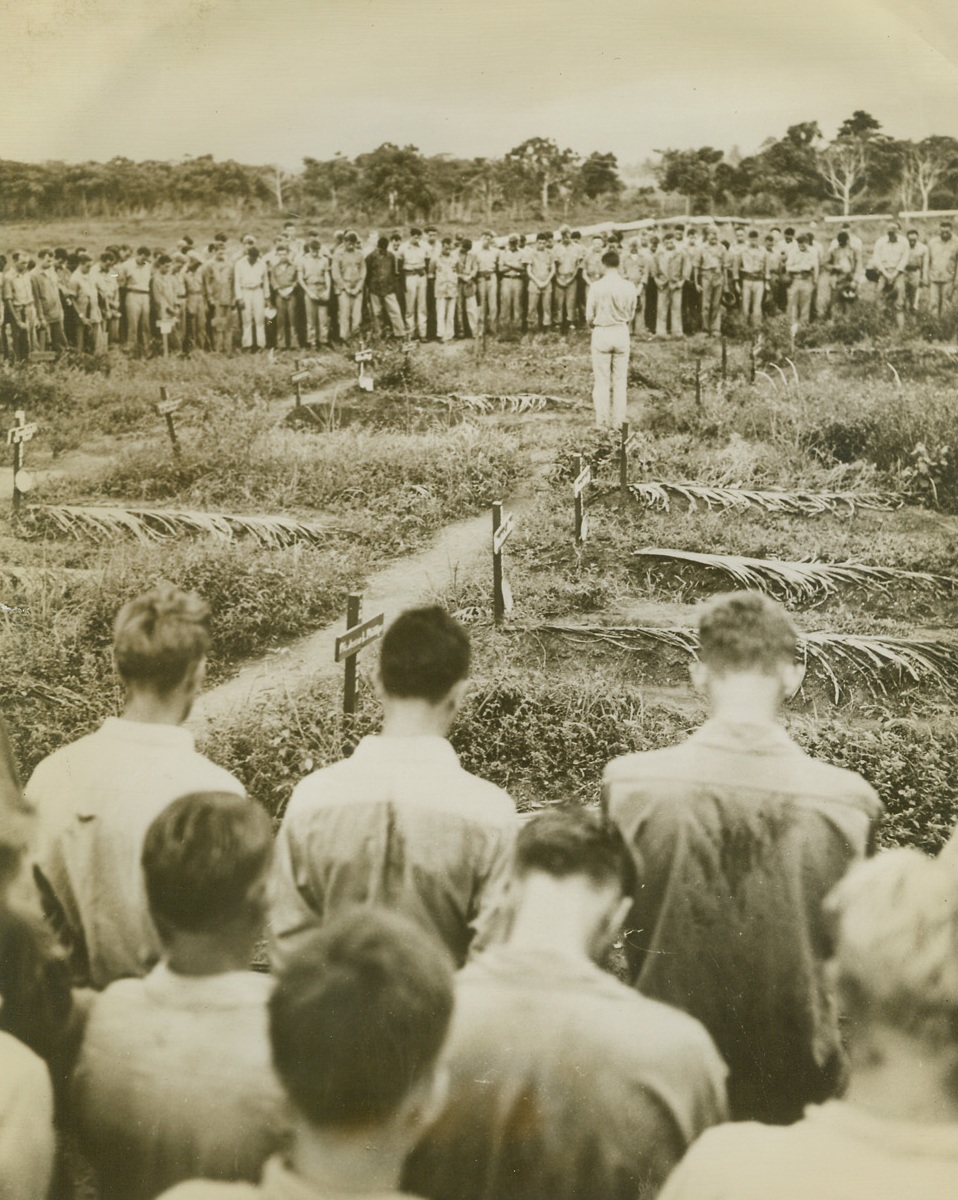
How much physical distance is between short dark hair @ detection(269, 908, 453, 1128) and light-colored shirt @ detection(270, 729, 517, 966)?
114mm

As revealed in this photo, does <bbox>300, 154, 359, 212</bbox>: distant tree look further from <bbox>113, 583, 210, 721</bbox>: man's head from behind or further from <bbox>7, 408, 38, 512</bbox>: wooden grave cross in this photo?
<bbox>113, 583, 210, 721</bbox>: man's head from behind

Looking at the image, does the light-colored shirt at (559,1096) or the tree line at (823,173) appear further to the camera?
the tree line at (823,173)

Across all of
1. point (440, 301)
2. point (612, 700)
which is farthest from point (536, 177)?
point (612, 700)

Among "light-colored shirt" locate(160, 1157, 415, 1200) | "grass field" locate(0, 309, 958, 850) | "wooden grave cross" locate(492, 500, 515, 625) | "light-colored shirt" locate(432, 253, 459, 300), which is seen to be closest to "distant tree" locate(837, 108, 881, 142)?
"grass field" locate(0, 309, 958, 850)

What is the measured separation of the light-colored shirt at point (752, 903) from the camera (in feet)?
7.52

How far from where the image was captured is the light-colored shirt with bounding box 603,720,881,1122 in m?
2.29

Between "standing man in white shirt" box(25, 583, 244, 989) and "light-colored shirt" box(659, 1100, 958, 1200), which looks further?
"standing man in white shirt" box(25, 583, 244, 989)

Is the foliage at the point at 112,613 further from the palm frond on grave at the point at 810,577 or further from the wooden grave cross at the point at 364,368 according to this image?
the palm frond on grave at the point at 810,577

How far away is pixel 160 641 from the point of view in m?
2.47

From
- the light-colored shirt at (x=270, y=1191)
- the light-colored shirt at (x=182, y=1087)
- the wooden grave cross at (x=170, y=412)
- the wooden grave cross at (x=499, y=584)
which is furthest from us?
the wooden grave cross at (x=170, y=412)

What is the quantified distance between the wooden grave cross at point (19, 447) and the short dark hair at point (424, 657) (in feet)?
3.09

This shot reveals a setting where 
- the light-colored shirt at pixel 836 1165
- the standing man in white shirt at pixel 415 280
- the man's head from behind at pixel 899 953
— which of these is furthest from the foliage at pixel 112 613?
the light-colored shirt at pixel 836 1165

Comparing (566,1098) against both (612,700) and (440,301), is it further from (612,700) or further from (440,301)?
(440,301)

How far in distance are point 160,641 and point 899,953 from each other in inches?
66.2
